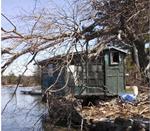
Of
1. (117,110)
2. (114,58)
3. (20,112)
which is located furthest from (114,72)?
(20,112)

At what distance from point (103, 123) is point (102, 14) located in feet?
19.2

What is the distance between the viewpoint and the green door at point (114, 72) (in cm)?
2036

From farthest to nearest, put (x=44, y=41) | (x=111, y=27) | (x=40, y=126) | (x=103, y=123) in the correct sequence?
1. (x=103, y=123)
2. (x=40, y=126)
3. (x=111, y=27)
4. (x=44, y=41)

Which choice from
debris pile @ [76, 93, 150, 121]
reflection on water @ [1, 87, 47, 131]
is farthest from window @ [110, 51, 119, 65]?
reflection on water @ [1, 87, 47, 131]

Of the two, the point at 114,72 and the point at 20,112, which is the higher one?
the point at 114,72

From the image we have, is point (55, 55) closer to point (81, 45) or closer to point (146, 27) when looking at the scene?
point (81, 45)

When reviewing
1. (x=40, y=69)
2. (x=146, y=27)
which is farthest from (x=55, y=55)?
(x=146, y=27)

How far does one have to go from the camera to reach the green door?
66.8 feet

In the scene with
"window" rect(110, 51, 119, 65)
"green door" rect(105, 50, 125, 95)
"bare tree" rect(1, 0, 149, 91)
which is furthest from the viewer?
"window" rect(110, 51, 119, 65)

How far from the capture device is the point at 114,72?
20812mm

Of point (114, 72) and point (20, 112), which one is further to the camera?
point (114, 72)

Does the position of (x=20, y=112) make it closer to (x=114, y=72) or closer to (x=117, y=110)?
(x=117, y=110)

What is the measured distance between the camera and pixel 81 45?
10.7 m

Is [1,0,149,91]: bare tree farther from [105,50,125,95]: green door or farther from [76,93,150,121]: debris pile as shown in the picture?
[105,50,125,95]: green door
